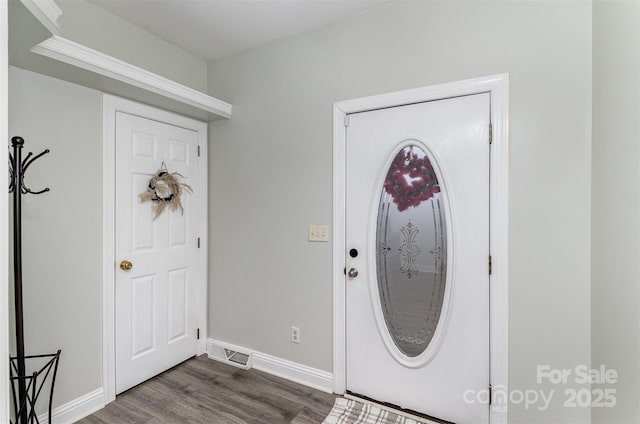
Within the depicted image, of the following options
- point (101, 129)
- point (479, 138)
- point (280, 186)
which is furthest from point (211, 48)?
point (479, 138)

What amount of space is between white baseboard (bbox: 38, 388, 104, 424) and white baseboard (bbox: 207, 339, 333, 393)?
965 millimetres

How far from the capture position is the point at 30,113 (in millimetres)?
1766

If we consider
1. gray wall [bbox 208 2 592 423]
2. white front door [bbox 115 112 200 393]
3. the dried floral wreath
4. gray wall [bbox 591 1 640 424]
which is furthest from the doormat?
the dried floral wreath

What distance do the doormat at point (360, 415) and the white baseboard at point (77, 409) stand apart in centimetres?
149

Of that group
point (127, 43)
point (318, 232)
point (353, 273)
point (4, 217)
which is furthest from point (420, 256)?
point (127, 43)

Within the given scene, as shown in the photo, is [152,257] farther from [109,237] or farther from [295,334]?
[295,334]

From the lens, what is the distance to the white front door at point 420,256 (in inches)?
71.8

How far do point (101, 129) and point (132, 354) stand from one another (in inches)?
63.3

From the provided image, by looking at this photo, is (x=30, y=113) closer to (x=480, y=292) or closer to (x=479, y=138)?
(x=479, y=138)

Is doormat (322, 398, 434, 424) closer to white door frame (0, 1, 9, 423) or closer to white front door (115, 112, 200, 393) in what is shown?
white front door (115, 112, 200, 393)

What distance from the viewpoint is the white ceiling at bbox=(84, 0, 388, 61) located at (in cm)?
204

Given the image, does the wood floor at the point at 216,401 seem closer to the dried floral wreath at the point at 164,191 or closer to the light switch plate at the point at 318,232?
the light switch plate at the point at 318,232

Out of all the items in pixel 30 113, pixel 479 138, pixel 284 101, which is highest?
pixel 284 101

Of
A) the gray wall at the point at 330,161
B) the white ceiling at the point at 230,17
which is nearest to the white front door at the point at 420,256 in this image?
the gray wall at the point at 330,161
